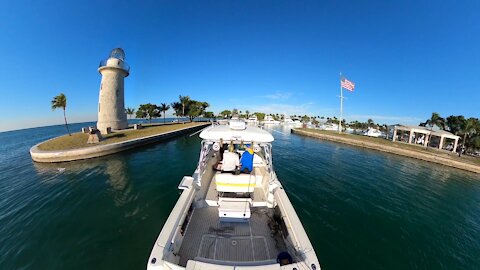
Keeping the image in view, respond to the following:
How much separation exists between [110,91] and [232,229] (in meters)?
37.4

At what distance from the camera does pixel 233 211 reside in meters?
6.01

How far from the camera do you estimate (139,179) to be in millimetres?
13273

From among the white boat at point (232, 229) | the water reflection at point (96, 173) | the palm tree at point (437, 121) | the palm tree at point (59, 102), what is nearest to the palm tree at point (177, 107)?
the palm tree at point (59, 102)

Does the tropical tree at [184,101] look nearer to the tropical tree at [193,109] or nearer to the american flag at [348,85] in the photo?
the tropical tree at [193,109]

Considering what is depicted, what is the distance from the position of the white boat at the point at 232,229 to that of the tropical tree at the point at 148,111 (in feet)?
199

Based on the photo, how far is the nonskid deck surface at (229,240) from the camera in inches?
193

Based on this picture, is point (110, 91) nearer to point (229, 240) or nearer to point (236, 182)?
point (236, 182)

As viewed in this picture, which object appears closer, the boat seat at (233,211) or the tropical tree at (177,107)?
the boat seat at (233,211)

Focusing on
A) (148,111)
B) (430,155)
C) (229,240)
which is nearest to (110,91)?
(148,111)

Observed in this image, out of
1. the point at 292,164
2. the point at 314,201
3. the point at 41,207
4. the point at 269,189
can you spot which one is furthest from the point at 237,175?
the point at 292,164

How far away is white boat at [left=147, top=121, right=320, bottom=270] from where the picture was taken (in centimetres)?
379

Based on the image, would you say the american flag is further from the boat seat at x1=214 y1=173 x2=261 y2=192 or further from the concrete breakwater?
the concrete breakwater

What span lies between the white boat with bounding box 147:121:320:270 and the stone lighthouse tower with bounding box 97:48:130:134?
3286 centimetres

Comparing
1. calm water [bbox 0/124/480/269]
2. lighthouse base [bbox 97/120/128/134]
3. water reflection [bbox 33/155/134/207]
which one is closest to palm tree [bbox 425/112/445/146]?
calm water [bbox 0/124/480/269]
